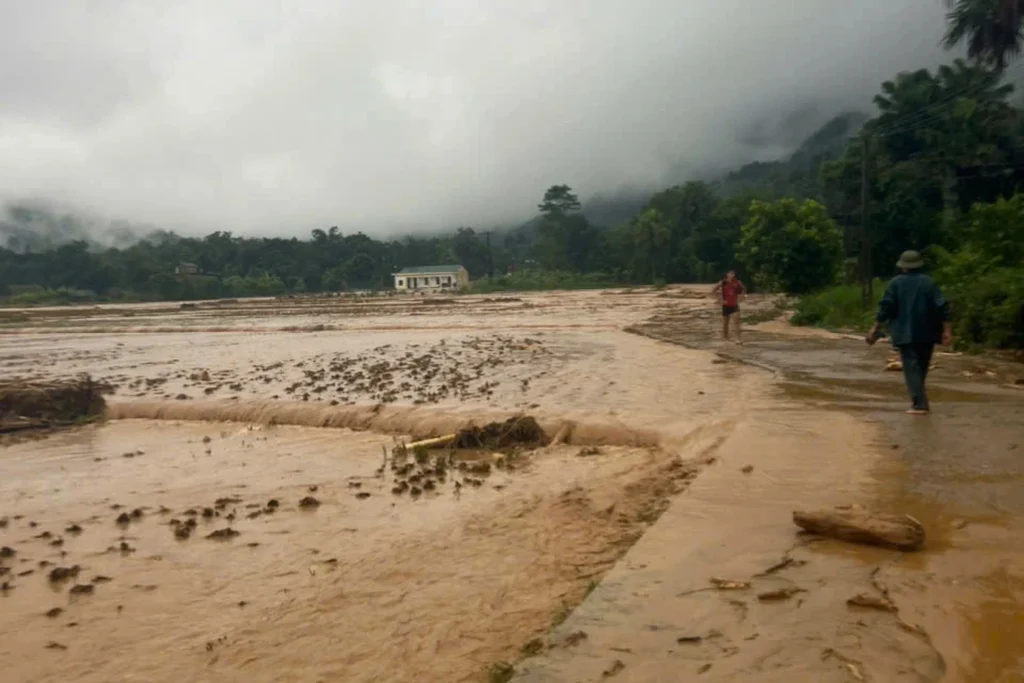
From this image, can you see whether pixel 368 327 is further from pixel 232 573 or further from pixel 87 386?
pixel 232 573

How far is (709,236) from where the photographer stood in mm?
84188

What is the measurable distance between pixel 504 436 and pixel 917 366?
15.2 ft

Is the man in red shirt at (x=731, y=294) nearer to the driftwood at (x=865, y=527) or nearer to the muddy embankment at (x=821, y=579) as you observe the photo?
the muddy embankment at (x=821, y=579)

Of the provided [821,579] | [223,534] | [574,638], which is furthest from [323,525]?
[821,579]

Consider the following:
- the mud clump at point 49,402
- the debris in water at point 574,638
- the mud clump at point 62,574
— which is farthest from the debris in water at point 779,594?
the mud clump at point 49,402

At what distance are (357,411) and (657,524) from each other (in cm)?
747

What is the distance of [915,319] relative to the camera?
874cm

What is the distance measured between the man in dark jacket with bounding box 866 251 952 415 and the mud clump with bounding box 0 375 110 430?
41.6 ft

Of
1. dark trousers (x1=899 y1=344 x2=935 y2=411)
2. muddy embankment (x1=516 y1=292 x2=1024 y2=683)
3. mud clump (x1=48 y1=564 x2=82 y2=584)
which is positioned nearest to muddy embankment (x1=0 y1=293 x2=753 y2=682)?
mud clump (x1=48 y1=564 x2=82 y2=584)

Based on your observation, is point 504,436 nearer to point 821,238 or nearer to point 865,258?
point 865,258

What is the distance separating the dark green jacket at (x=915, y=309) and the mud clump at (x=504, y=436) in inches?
160

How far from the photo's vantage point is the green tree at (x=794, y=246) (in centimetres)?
3359

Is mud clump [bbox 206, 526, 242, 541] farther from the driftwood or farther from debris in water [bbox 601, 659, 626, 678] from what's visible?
the driftwood

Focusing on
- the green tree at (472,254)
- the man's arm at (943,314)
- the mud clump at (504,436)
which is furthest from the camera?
the green tree at (472,254)
